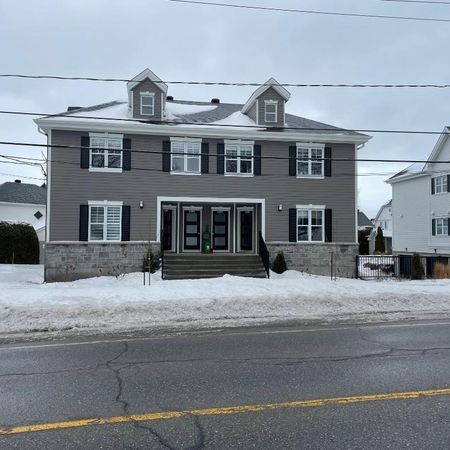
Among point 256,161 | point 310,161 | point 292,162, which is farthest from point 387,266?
point 256,161

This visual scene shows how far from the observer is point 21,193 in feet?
138

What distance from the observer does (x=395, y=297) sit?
461 inches

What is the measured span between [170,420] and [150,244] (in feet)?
49.7

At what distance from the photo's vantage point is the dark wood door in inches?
823

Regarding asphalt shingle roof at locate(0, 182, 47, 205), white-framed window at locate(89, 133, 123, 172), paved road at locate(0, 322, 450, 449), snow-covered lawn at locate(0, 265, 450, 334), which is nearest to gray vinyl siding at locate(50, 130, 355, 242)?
white-framed window at locate(89, 133, 123, 172)

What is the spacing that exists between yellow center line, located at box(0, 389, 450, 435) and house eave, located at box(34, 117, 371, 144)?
16.0m

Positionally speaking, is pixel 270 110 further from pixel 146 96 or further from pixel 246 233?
pixel 246 233

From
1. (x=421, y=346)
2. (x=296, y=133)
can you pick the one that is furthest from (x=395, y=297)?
(x=296, y=133)

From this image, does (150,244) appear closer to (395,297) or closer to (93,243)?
(93,243)

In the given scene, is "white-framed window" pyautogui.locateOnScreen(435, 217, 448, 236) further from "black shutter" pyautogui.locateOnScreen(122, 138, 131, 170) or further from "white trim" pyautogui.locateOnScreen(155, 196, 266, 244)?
"black shutter" pyautogui.locateOnScreen(122, 138, 131, 170)

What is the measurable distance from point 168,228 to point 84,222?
4.10 m

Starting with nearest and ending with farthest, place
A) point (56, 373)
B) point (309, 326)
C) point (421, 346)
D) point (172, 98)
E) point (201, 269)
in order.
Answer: point (56, 373) < point (421, 346) < point (309, 326) < point (201, 269) < point (172, 98)

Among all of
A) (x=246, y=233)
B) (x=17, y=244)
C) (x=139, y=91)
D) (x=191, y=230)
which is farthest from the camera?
(x=17, y=244)

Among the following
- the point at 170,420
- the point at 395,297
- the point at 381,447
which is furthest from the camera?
the point at 395,297
